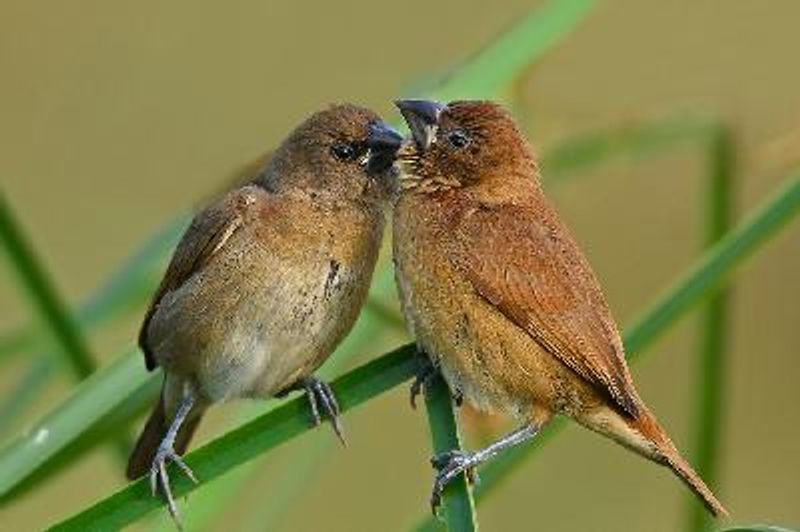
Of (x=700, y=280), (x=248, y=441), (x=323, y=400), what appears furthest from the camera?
→ (x=323, y=400)

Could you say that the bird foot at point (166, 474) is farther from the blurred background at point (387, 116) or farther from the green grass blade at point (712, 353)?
the green grass blade at point (712, 353)

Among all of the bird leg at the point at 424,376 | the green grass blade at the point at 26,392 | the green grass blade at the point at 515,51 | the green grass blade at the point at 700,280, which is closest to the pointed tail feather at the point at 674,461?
the green grass blade at the point at 700,280

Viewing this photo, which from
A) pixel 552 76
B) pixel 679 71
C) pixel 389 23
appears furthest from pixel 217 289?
pixel 389 23

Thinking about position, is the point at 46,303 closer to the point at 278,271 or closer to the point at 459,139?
the point at 278,271

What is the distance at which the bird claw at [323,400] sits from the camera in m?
2.56

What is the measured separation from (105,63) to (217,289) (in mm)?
3325

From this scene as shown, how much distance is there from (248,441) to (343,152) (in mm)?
707

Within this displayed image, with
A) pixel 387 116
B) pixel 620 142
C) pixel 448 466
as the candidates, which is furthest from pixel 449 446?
pixel 387 116

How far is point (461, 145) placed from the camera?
271cm

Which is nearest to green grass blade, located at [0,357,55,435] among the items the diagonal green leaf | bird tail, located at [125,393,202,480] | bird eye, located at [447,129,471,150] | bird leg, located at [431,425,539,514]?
bird tail, located at [125,393,202,480]

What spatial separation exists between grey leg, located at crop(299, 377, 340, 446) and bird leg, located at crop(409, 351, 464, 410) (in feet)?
0.31

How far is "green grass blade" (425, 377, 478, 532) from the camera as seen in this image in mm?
2232

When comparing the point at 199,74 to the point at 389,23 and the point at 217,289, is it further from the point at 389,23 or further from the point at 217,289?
the point at 217,289

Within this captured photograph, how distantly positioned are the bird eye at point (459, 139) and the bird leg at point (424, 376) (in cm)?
31
